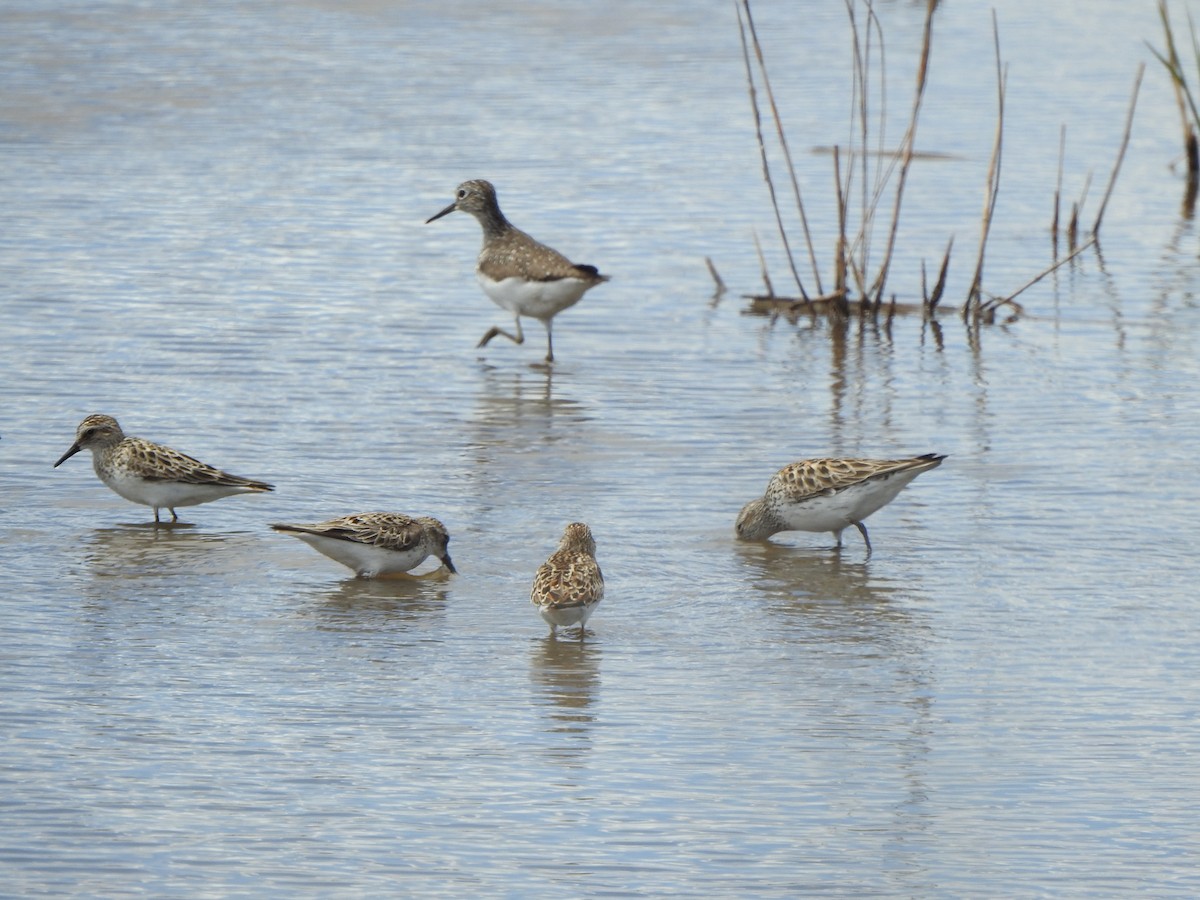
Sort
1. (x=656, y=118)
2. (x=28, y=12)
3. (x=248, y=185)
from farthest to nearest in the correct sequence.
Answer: (x=28, y=12)
(x=656, y=118)
(x=248, y=185)

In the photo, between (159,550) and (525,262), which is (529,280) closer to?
(525,262)

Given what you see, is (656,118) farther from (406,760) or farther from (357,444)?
(406,760)

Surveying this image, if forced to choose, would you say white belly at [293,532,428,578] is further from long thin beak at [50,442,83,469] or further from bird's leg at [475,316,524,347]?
bird's leg at [475,316,524,347]

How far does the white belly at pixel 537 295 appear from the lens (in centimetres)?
1509

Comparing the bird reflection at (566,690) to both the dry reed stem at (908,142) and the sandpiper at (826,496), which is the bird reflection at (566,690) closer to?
the sandpiper at (826,496)

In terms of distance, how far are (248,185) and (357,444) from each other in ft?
26.6

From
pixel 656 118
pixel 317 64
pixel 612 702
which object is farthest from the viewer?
pixel 317 64

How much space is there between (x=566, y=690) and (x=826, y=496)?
101 inches

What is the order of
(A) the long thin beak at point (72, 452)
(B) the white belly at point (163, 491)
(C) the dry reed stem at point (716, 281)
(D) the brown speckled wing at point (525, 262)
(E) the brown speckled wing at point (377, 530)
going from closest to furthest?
(E) the brown speckled wing at point (377, 530) → (B) the white belly at point (163, 491) → (A) the long thin beak at point (72, 452) → (D) the brown speckled wing at point (525, 262) → (C) the dry reed stem at point (716, 281)

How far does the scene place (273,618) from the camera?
9539mm

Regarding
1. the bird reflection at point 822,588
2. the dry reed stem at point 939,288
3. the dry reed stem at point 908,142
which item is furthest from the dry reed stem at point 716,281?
the bird reflection at point 822,588

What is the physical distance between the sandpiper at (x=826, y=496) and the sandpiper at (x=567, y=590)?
165 centimetres

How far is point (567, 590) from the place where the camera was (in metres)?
8.94

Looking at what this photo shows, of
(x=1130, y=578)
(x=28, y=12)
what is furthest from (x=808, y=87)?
(x=1130, y=578)
